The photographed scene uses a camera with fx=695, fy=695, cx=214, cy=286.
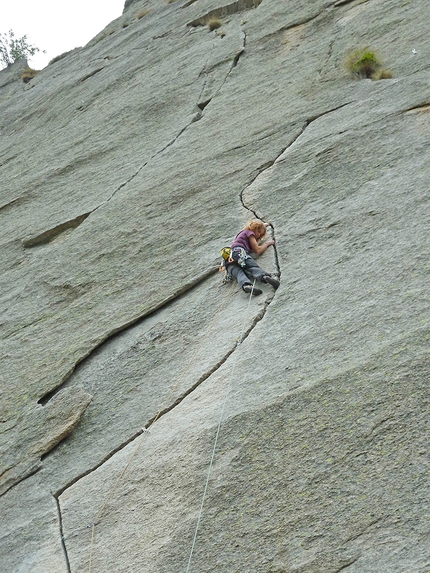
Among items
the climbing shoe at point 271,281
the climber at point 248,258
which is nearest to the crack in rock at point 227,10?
the climber at point 248,258

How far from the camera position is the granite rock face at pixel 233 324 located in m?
5.37

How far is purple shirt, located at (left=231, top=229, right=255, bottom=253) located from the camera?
27.3 ft

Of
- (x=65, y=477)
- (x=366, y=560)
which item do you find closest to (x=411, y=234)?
(x=366, y=560)

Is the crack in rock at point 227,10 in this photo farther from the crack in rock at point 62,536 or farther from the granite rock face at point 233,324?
the crack in rock at point 62,536

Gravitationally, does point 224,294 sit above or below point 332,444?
above

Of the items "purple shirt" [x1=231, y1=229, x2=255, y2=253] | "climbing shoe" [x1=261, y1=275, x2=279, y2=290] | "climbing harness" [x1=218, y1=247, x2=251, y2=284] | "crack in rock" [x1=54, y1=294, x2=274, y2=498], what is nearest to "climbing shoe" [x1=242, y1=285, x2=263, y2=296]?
"climbing shoe" [x1=261, y1=275, x2=279, y2=290]

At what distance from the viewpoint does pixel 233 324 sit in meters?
7.61

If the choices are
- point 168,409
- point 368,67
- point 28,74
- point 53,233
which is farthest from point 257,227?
point 28,74

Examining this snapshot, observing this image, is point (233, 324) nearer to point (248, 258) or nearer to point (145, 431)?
point (248, 258)

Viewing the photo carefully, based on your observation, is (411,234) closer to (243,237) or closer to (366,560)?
(243,237)

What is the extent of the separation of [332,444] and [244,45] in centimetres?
1082

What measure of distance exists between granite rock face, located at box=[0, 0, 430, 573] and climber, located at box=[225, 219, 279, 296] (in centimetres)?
18

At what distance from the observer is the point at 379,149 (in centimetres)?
874

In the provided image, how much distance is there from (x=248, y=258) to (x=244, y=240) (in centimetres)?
42
